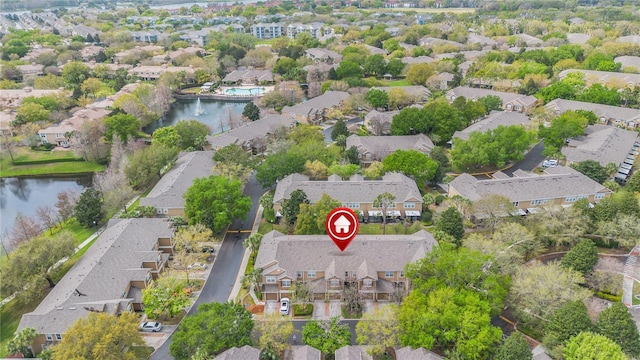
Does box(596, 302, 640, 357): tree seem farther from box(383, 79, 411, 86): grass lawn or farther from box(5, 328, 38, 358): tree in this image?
box(383, 79, 411, 86): grass lawn

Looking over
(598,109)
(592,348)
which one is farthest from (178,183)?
(598,109)

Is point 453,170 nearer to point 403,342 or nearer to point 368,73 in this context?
point 403,342

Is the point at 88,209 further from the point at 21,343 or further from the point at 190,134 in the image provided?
the point at 190,134

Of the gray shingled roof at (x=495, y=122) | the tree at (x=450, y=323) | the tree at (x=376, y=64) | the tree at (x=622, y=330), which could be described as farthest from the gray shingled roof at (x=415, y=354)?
the tree at (x=376, y=64)

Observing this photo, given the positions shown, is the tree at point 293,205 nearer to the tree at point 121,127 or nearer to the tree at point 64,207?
the tree at point 64,207

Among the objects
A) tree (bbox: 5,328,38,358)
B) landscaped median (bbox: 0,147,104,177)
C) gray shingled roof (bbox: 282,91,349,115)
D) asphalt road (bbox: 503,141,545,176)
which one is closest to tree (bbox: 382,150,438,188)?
asphalt road (bbox: 503,141,545,176)

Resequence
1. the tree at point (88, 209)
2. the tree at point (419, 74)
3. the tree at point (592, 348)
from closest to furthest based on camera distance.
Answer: the tree at point (592, 348), the tree at point (88, 209), the tree at point (419, 74)
